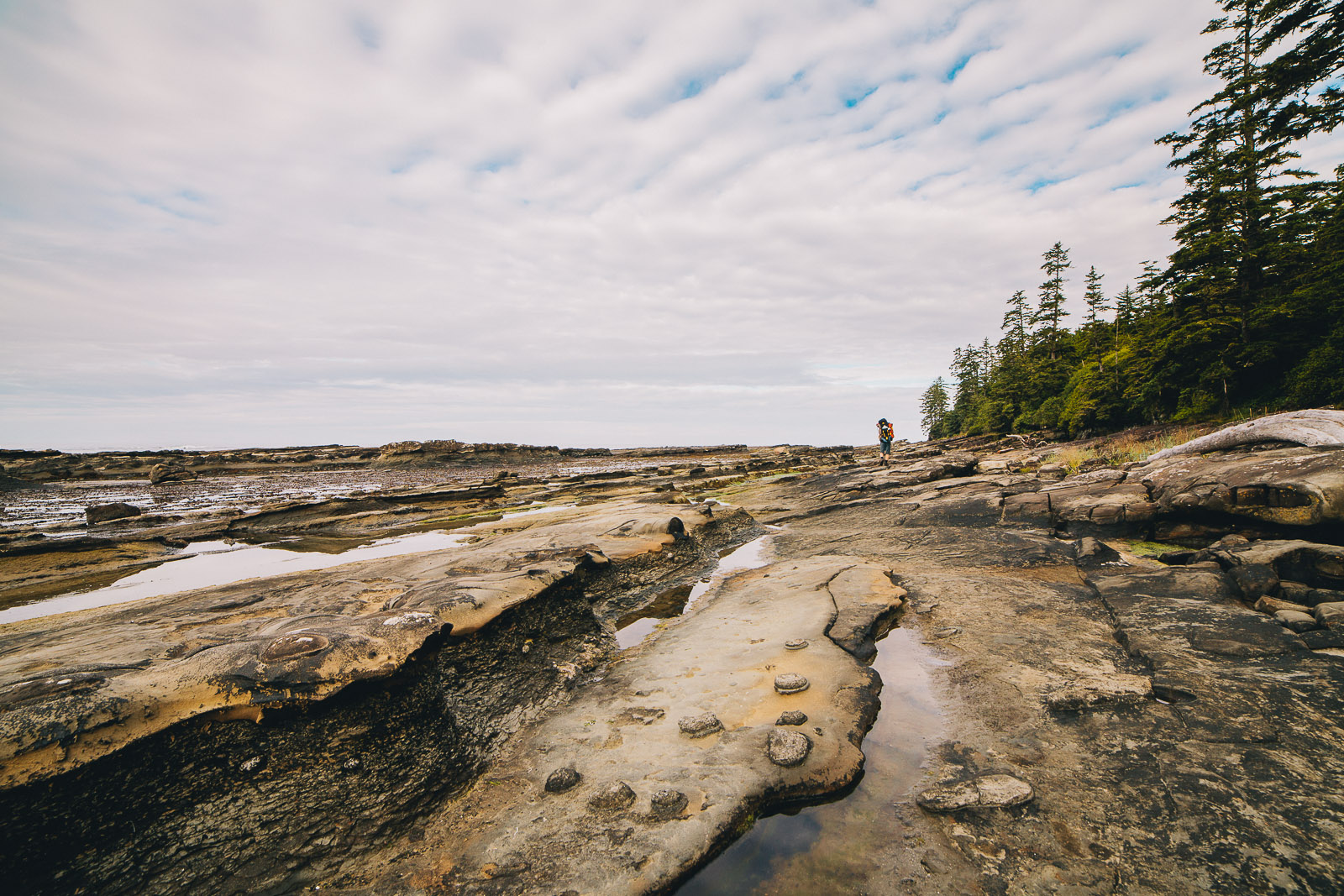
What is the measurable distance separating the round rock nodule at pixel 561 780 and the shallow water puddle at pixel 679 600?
3077mm

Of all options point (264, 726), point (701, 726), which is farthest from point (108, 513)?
point (701, 726)

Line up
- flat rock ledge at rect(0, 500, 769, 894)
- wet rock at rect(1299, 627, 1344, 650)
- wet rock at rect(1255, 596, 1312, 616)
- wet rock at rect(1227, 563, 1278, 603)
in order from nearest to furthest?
flat rock ledge at rect(0, 500, 769, 894)
wet rock at rect(1299, 627, 1344, 650)
wet rock at rect(1255, 596, 1312, 616)
wet rock at rect(1227, 563, 1278, 603)

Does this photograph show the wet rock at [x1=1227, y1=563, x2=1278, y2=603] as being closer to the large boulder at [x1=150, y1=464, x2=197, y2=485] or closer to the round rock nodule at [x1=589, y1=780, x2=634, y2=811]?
the round rock nodule at [x1=589, y1=780, x2=634, y2=811]

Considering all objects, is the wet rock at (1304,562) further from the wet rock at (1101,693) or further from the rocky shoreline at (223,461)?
the rocky shoreline at (223,461)

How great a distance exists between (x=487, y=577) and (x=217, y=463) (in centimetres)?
7358

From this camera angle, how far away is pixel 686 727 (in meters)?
4.30

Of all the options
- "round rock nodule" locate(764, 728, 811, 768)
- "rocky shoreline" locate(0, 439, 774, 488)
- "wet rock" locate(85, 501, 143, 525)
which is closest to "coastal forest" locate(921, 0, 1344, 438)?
"round rock nodule" locate(764, 728, 811, 768)

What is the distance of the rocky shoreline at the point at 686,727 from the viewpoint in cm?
296

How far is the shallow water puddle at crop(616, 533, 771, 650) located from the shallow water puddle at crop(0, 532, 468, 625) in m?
5.67

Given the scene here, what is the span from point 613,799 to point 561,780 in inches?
19.6

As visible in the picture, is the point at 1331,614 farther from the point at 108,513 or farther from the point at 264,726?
the point at 108,513

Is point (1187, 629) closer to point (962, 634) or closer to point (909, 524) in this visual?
point (962, 634)

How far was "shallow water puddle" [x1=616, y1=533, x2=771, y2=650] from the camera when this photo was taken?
7516mm

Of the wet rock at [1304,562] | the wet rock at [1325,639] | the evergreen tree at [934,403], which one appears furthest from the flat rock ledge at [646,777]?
the evergreen tree at [934,403]
